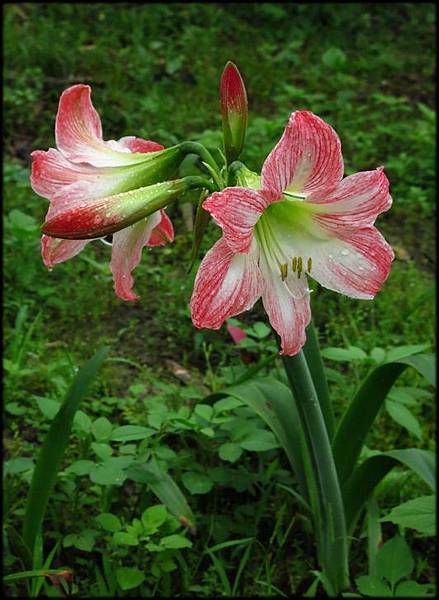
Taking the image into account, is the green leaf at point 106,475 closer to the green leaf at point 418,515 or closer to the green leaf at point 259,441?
the green leaf at point 259,441

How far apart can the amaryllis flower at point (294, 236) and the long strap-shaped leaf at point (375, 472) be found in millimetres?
438

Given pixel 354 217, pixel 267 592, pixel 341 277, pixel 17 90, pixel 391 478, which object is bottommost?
pixel 267 592

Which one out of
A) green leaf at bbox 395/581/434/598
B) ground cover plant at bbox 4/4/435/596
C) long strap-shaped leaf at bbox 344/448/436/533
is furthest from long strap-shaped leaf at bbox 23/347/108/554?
green leaf at bbox 395/581/434/598

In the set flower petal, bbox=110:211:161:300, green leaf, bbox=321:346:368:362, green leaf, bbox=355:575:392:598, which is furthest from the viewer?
green leaf, bbox=321:346:368:362

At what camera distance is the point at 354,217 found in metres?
1.28

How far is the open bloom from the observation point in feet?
3.92

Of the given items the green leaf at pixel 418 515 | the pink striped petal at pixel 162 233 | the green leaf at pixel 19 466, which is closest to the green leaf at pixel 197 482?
the green leaf at pixel 19 466

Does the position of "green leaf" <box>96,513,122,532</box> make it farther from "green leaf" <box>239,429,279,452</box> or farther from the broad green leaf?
"green leaf" <box>239,429,279,452</box>

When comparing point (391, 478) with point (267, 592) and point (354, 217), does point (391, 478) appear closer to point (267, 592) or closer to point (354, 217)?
point (267, 592)

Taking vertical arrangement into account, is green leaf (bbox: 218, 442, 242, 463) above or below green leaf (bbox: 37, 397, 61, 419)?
below

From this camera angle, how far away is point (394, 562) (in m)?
1.58

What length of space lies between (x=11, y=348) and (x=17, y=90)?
1.84 metres

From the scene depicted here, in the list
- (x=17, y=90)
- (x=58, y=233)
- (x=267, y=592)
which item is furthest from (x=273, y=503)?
(x=17, y=90)

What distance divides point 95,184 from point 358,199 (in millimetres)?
395
